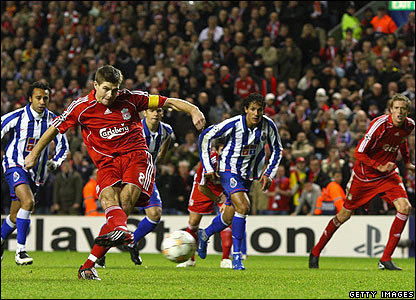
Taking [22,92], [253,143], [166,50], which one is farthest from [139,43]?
[253,143]

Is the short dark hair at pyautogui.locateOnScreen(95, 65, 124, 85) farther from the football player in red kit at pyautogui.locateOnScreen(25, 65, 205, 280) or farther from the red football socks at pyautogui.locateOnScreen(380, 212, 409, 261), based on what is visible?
the red football socks at pyautogui.locateOnScreen(380, 212, 409, 261)

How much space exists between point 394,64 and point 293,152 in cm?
381

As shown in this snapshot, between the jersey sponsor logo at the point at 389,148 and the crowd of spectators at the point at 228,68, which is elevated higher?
the crowd of spectators at the point at 228,68

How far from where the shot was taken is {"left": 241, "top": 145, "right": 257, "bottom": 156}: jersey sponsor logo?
10.9 metres

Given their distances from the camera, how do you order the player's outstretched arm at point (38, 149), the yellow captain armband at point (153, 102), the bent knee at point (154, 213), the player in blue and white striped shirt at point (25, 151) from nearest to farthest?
the player's outstretched arm at point (38, 149) < the yellow captain armband at point (153, 102) < the player in blue and white striped shirt at point (25, 151) < the bent knee at point (154, 213)

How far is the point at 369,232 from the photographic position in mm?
15695

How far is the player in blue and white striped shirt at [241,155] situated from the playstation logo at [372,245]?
17.5 feet

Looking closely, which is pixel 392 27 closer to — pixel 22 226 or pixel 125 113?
pixel 22 226

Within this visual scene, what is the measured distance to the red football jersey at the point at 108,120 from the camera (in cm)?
825

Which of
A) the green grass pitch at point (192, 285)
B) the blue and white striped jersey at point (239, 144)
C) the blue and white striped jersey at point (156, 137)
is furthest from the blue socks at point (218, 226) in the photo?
the green grass pitch at point (192, 285)

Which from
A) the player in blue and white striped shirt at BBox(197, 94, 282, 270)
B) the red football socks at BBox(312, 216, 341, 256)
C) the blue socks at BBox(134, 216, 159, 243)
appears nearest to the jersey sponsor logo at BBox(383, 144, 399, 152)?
the red football socks at BBox(312, 216, 341, 256)

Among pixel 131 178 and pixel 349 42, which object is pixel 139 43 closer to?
pixel 349 42

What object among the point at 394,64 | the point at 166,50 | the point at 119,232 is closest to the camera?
the point at 119,232

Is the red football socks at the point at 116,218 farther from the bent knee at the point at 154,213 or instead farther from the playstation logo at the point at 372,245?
the playstation logo at the point at 372,245
